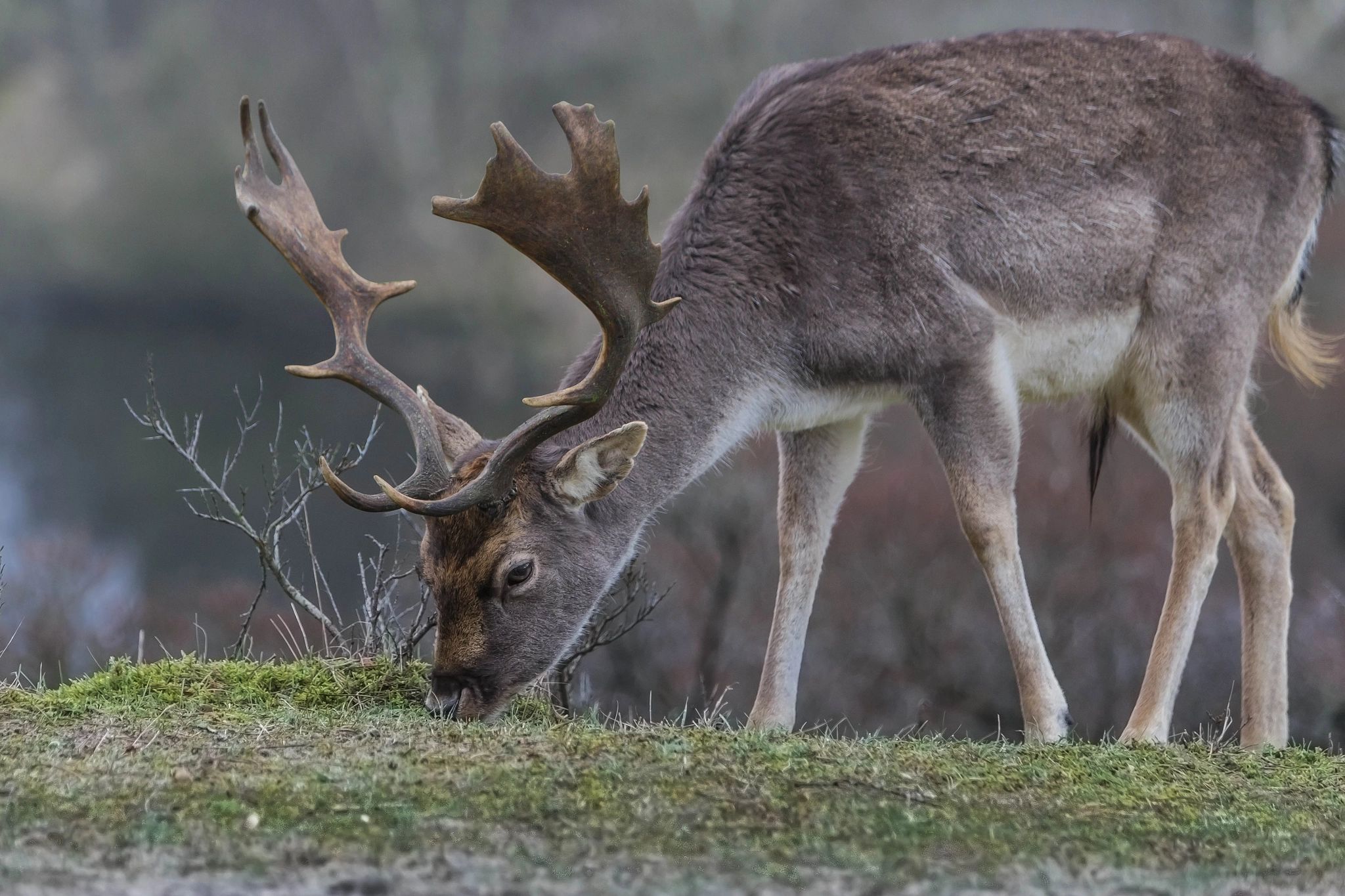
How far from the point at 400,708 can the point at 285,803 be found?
6.81 ft

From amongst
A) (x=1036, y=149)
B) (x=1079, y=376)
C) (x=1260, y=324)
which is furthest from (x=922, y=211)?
(x=1260, y=324)

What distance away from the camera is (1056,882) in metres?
3.54

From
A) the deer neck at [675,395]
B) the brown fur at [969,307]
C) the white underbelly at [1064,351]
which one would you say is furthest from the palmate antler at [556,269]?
the white underbelly at [1064,351]

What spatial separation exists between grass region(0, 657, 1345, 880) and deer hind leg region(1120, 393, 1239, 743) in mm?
1725

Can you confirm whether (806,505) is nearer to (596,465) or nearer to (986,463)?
(986,463)

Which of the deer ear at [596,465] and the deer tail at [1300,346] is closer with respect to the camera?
the deer ear at [596,465]

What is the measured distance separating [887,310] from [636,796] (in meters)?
3.31

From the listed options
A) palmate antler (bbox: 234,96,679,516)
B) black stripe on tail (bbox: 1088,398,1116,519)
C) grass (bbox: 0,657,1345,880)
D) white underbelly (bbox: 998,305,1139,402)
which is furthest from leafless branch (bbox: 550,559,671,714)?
black stripe on tail (bbox: 1088,398,1116,519)

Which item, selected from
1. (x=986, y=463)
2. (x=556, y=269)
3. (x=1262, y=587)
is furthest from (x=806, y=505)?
(x=1262, y=587)

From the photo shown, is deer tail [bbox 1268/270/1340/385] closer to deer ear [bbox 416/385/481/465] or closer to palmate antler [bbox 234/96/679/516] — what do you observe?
palmate antler [bbox 234/96/679/516]

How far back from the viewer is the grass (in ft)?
12.0

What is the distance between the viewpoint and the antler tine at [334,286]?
6016 mm

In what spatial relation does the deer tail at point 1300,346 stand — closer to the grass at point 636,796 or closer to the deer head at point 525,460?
the grass at point 636,796

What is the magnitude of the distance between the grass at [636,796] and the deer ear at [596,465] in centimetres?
112
